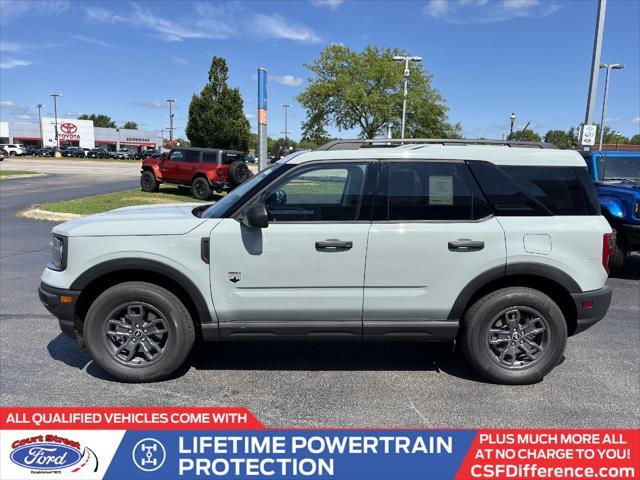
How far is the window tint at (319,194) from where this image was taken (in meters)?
3.66

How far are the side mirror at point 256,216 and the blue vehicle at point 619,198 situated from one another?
18.9 ft

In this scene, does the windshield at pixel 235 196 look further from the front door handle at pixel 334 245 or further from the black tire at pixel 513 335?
the black tire at pixel 513 335

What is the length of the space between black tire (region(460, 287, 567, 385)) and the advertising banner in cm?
69

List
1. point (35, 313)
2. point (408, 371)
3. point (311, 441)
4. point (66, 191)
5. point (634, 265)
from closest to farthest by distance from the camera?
point (311, 441) < point (408, 371) < point (35, 313) < point (634, 265) < point (66, 191)

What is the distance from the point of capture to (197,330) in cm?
383

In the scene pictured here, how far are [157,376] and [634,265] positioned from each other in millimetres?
8404

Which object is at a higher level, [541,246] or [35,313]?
[541,246]

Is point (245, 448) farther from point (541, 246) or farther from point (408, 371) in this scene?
point (541, 246)

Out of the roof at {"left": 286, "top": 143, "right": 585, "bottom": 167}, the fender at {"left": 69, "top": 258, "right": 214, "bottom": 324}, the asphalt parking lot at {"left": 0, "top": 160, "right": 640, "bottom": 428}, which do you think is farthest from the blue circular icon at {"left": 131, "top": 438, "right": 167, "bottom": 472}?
the roof at {"left": 286, "top": 143, "right": 585, "bottom": 167}

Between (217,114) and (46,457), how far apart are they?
1348 inches

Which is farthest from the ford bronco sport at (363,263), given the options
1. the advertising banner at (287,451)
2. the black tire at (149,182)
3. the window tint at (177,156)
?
the black tire at (149,182)

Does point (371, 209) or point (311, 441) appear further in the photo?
point (371, 209)

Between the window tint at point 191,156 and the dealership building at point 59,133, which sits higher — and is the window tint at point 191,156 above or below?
below

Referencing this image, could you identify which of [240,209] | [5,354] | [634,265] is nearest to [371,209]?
[240,209]
